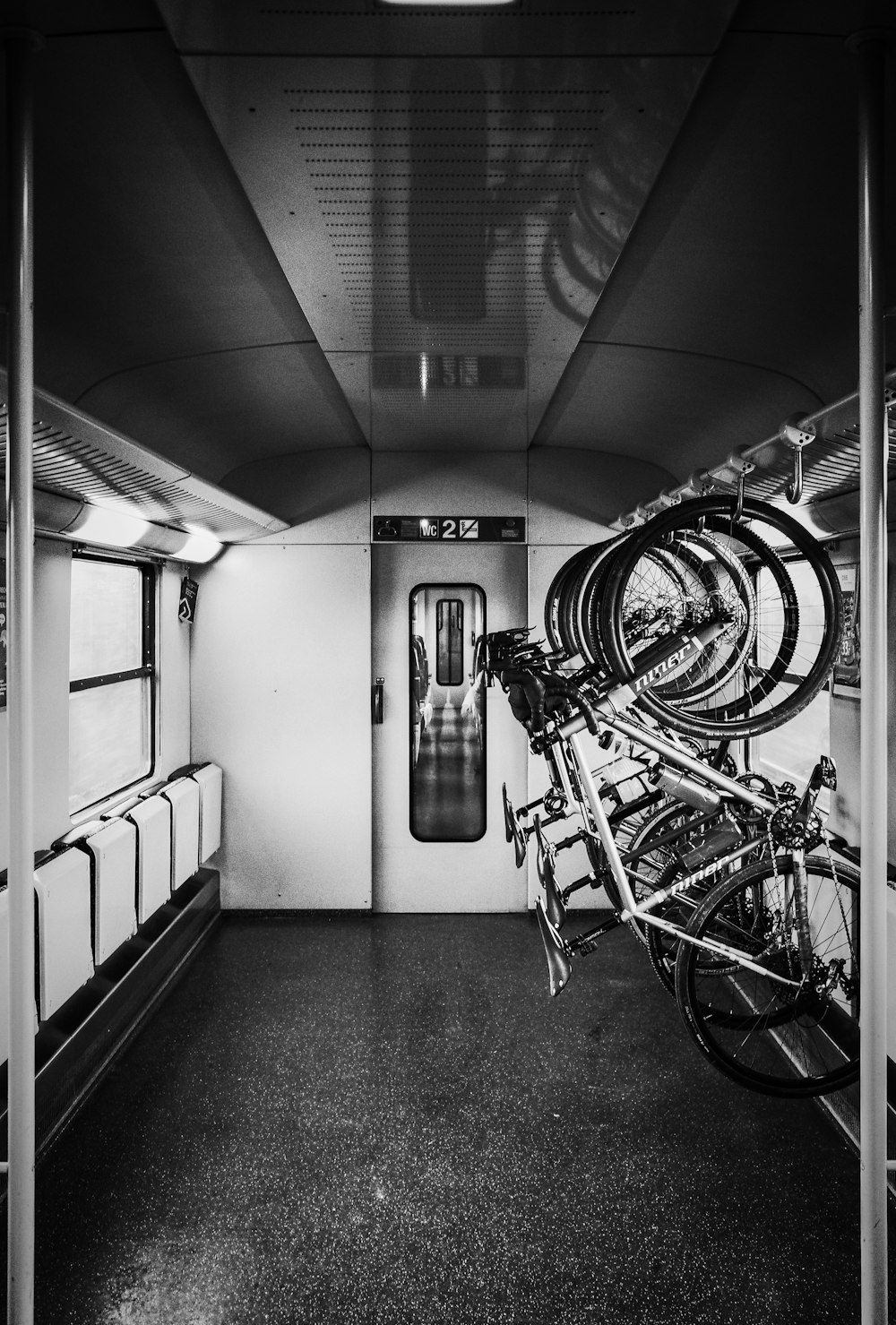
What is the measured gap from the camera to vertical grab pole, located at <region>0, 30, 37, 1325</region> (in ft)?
4.42

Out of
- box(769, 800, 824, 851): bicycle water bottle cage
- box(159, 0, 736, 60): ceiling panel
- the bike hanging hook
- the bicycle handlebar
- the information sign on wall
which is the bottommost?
box(769, 800, 824, 851): bicycle water bottle cage

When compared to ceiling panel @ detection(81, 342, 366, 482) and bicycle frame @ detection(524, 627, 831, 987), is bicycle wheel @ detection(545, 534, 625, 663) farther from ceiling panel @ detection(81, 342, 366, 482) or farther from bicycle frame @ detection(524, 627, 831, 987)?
ceiling panel @ detection(81, 342, 366, 482)

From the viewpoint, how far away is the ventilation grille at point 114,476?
7.81ft

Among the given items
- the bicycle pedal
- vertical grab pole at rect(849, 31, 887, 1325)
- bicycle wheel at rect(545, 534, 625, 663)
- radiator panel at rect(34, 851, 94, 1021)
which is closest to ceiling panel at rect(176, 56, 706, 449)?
vertical grab pole at rect(849, 31, 887, 1325)

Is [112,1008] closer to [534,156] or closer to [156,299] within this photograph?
[156,299]

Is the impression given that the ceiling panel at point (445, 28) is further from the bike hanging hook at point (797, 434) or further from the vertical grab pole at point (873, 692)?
the bike hanging hook at point (797, 434)

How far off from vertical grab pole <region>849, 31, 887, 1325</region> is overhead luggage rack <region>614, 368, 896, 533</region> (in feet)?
1.38

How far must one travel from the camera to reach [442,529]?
5660 mm

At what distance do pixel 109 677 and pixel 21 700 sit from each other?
134 inches

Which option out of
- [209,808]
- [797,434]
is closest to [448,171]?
[797,434]

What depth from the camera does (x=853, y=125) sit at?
1851mm

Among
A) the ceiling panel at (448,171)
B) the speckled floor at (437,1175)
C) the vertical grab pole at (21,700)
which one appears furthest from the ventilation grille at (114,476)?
the speckled floor at (437,1175)

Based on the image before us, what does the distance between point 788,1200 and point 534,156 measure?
134 inches

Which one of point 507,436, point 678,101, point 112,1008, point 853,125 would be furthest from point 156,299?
point 112,1008
